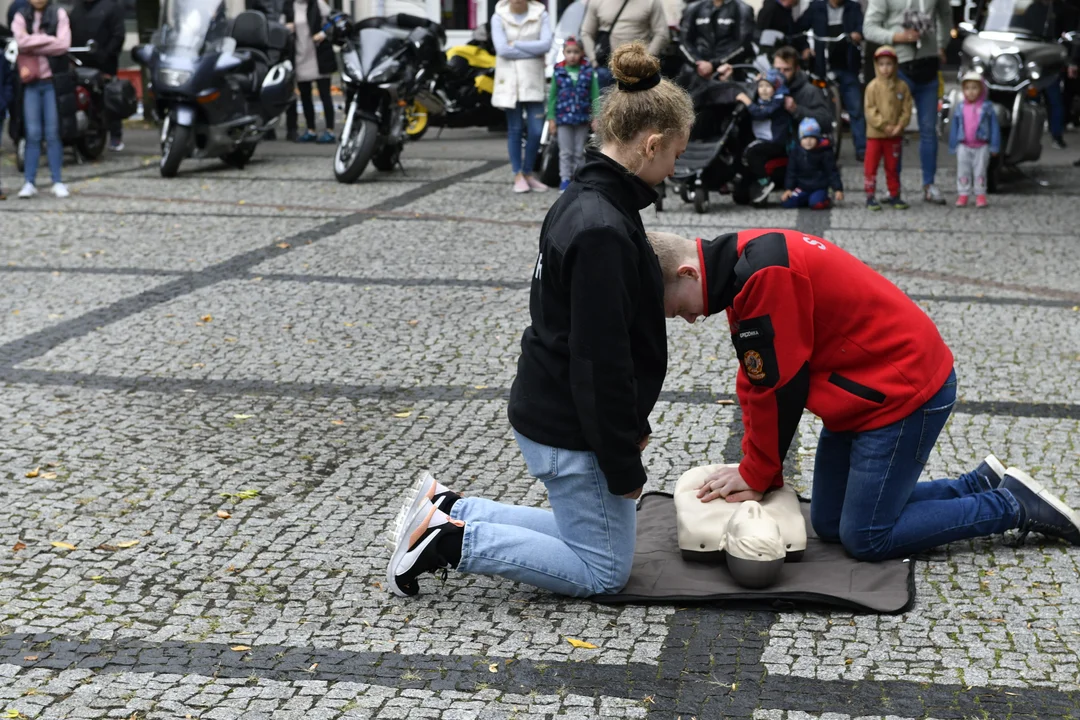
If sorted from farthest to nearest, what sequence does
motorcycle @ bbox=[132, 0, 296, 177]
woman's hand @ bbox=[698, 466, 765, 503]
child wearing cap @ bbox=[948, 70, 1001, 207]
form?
motorcycle @ bbox=[132, 0, 296, 177], child wearing cap @ bbox=[948, 70, 1001, 207], woman's hand @ bbox=[698, 466, 765, 503]

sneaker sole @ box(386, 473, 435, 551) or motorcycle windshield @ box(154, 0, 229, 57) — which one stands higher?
motorcycle windshield @ box(154, 0, 229, 57)

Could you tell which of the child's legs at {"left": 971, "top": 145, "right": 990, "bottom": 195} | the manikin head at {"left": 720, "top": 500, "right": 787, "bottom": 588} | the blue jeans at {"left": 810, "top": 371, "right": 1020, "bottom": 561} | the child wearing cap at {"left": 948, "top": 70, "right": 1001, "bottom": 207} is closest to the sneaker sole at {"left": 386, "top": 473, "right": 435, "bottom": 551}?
the manikin head at {"left": 720, "top": 500, "right": 787, "bottom": 588}

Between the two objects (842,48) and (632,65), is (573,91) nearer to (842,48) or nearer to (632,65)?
(842,48)

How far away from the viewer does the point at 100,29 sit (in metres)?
15.7

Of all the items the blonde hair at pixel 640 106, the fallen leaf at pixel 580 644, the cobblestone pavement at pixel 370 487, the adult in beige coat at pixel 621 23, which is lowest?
the fallen leaf at pixel 580 644

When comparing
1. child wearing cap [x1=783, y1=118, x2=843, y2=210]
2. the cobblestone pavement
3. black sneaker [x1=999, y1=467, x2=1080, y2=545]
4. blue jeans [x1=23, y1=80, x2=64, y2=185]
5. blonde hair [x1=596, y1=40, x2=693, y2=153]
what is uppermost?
blonde hair [x1=596, y1=40, x2=693, y2=153]

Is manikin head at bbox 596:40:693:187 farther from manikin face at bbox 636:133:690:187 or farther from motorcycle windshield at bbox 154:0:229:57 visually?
motorcycle windshield at bbox 154:0:229:57

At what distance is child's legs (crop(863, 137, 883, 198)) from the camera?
1145 cm

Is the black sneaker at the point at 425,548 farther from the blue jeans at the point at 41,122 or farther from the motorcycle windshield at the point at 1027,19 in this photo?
the motorcycle windshield at the point at 1027,19

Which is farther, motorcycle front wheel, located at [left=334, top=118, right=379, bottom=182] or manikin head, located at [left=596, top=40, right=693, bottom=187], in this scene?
motorcycle front wheel, located at [left=334, top=118, right=379, bottom=182]

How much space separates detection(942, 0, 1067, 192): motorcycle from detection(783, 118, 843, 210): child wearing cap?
1.33 meters

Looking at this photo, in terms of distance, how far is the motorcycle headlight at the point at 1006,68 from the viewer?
12.7 metres

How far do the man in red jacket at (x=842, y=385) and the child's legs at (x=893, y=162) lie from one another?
7.50m

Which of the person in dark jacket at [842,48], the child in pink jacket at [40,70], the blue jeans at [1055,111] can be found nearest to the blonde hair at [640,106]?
the child in pink jacket at [40,70]
